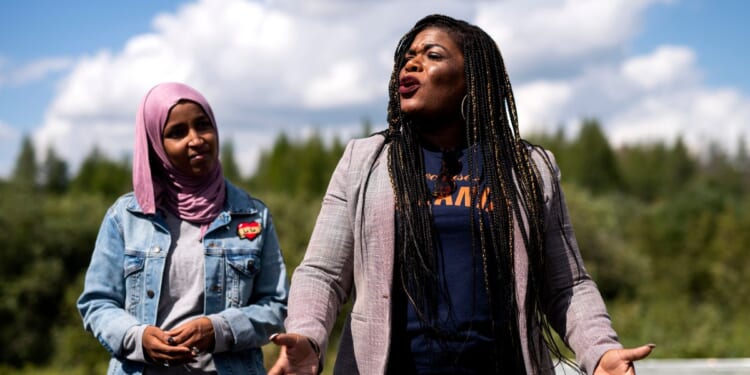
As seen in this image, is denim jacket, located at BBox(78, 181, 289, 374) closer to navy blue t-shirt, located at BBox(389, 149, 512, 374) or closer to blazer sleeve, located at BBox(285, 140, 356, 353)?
blazer sleeve, located at BBox(285, 140, 356, 353)

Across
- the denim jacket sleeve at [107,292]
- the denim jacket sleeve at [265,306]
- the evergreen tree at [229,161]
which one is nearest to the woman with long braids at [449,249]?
the denim jacket sleeve at [265,306]

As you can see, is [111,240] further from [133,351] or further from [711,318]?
[711,318]

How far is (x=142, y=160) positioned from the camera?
3.32 metres

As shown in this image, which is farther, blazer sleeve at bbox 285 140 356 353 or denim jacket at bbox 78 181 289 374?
denim jacket at bbox 78 181 289 374

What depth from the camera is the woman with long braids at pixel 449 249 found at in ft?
8.46

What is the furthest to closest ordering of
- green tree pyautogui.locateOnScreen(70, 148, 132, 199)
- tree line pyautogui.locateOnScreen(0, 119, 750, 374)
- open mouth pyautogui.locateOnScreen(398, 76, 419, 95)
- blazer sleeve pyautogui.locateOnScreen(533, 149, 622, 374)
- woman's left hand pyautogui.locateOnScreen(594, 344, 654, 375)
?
green tree pyautogui.locateOnScreen(70, 148, 132, 199), tree line pyautogui.locateOnScreen(0, 119, 750, 374), open mouth pyautogui.locateOnScreen(398, 76, 419, 95), blazer sleeve pyautogui.locateOnScreen(533, 149, 622, 374), woman's left hand pyautogui.locateOnScreen(594, 344, 654, 375)

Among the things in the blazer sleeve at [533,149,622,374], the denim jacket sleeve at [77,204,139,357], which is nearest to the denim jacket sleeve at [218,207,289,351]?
the denim jacket sleeve at [77,204,139,357]

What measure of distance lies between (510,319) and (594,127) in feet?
273

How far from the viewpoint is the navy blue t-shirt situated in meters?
2.56

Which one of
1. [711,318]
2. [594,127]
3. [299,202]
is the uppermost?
[594,127]

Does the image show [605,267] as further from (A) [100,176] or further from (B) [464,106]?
(A) [100,176]

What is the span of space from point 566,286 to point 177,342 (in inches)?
53.7

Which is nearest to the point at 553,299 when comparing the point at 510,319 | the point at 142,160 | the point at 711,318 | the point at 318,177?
the point at 510,319

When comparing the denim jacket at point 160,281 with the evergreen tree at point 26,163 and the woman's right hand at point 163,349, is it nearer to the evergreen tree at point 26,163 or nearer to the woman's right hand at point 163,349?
the woman's right hand at point 163,349
